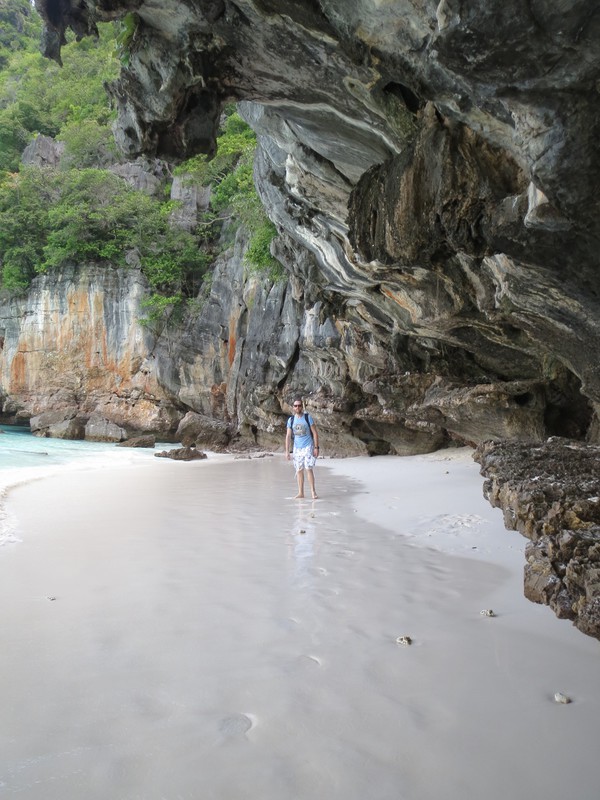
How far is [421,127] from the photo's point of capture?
14.3ft

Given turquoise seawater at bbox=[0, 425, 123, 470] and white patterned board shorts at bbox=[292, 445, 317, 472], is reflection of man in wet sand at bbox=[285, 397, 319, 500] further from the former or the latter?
turquoise seawater at bbox=[0, 425, 123, 470]

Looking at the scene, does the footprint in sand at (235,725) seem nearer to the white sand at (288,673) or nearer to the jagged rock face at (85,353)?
the white sand at (288,673)

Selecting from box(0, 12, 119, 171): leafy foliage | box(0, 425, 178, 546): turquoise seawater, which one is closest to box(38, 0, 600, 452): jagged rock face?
box(0, 425, 178, 546): turquoise seawater

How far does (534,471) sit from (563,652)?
3.31 meters

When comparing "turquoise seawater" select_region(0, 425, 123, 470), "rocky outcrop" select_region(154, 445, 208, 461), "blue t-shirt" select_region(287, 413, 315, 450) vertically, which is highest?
"blue t-shirt" select_region(287, 413, 315, 450)

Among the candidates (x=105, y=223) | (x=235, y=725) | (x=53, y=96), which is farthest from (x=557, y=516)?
(x=53, y=96)

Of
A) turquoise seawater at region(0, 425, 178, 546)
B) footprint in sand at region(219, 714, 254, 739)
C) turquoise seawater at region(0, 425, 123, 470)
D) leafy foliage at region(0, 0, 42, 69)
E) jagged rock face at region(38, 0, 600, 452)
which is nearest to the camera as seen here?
footprint in sand at region(219, 714, 254, 739)

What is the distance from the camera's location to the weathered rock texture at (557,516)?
268cm

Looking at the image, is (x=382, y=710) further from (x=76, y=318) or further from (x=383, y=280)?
(x=76, y=318)

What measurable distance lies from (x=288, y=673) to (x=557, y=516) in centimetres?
241

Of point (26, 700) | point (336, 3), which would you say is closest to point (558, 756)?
point (26, 700)

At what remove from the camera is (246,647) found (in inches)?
96.4

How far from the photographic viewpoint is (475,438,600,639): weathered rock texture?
8.79ft

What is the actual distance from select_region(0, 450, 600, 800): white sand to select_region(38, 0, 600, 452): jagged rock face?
244 cm
